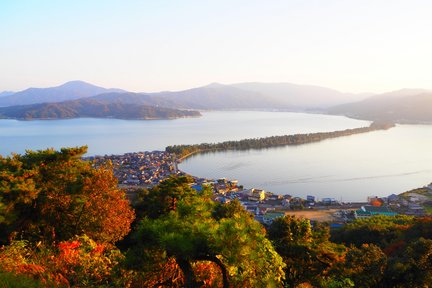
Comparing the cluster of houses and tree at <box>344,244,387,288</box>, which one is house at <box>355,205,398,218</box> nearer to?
the cluster of houses

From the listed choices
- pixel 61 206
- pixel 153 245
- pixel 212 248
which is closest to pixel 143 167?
pixel 61 206

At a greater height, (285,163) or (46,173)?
(46,173)

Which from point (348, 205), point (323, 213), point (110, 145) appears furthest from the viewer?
point (110, 145)

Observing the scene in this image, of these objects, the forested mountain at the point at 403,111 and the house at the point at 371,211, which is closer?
the house at the point at 371,211

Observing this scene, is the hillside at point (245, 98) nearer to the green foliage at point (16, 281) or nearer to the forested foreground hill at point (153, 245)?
the forested foreground hill at point (153, 245)

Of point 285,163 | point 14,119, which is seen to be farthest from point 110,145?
point 14,119

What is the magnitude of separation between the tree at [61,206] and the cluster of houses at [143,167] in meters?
13.4

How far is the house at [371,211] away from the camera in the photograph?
1177cm

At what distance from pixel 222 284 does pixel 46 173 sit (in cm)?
277

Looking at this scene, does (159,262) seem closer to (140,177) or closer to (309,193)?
(309,193)

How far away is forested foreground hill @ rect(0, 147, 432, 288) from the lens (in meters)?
1.70

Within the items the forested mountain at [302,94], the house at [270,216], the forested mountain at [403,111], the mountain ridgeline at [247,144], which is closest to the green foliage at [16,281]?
the house at [270,216]

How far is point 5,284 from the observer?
5.73 ft

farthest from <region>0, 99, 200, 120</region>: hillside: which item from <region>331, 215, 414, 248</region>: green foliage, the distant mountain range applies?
<region>331, 215, 414, 248</region>: green foliage
